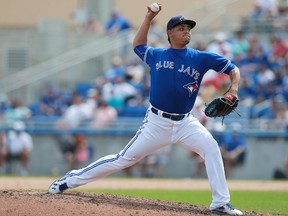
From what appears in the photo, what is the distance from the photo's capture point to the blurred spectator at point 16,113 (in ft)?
65.6

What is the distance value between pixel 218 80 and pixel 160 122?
11.3 meters

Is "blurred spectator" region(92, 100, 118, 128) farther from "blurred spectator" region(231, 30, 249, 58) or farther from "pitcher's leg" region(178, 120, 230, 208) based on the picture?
"pitcher's leg" region(178, 120, 230, 208)

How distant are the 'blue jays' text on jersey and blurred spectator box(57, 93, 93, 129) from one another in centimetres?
1105

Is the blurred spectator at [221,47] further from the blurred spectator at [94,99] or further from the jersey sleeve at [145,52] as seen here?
the jersey sleeve at [145,52]

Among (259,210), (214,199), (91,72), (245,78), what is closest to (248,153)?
(245,78)

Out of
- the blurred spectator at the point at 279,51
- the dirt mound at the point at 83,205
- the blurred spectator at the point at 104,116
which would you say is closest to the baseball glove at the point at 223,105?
the dirt mound at the point at 83,205

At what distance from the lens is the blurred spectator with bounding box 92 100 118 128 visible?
19514mm

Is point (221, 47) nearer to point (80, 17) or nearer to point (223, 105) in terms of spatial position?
point (80, 17)

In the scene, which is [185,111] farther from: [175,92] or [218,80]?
[218,80]

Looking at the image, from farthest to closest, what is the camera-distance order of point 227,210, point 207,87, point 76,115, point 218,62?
point 76,115 < point 207,87 < point 218,62 < point 227,210

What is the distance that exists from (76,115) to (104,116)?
74 cm

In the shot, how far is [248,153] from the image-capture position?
19.3 metres

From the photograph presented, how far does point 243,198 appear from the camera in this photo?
1226cm

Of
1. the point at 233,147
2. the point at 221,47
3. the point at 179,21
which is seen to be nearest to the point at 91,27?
the point at 221,47
